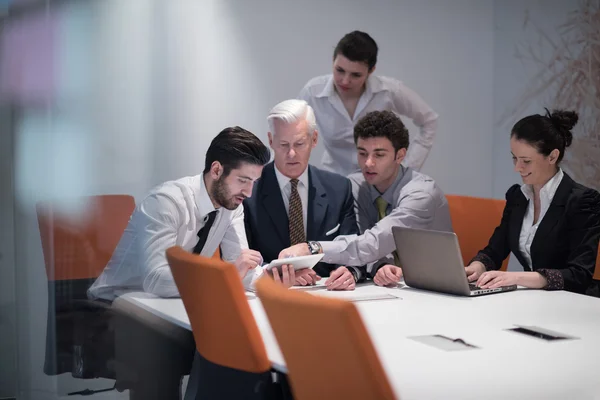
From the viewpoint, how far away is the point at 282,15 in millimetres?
5215

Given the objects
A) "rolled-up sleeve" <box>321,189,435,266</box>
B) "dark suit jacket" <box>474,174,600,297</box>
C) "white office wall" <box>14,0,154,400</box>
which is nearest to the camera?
"dark suit jacket" <box>474,174,600,297</box>

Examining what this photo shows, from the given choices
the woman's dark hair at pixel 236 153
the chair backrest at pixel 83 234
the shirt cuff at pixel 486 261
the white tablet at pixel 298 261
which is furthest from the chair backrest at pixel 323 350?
the shirt cuff at pixel 486 261

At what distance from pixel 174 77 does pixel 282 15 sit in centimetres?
127

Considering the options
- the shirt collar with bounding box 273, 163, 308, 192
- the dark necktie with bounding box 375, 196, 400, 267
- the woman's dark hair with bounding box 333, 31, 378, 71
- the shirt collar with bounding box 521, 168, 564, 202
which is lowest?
the dark necktie with bounding box 375, 196, 400, 267

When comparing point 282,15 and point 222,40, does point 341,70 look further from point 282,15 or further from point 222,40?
point 222,40

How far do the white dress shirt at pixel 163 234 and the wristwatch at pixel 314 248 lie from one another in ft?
1.09

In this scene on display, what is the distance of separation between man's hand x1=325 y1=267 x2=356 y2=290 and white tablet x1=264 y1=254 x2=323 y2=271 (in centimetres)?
13

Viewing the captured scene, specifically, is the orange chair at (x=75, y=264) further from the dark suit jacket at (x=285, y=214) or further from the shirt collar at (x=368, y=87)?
the shirt collar at (x=368, y=87)

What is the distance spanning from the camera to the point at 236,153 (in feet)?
12.9

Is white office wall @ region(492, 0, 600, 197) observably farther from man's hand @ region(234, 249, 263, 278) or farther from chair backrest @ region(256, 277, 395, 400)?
chair backrest @ region(256, 277, 395, 400)

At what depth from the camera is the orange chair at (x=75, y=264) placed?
3871 mm

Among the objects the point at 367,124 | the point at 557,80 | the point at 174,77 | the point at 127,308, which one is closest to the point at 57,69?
the point at 174,77

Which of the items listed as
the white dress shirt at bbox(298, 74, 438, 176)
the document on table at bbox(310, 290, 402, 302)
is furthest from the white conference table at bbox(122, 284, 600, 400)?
the white dress shirt at bbox(298, 74, 438, 176)

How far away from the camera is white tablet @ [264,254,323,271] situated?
11.5ft
